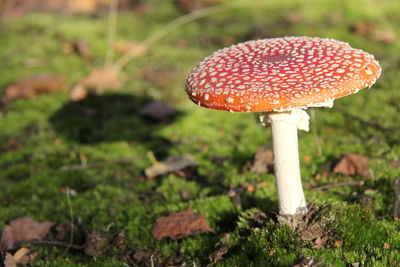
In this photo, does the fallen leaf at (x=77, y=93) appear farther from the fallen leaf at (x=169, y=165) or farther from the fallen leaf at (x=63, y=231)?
the fallen leaf at (x=63, y=231)

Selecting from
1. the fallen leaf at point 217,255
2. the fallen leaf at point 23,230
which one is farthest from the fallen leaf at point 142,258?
the fallen leaf at point 23,230

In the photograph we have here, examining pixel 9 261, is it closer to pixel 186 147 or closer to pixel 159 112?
pixel 186 147

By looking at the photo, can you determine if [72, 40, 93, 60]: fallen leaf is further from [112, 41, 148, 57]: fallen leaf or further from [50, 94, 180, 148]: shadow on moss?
[50, 94, 180, 148]: shadow on moss

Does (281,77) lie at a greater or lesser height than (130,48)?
greater

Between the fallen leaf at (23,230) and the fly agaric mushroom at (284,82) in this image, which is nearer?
the fly agaric mushroom at (284,82)

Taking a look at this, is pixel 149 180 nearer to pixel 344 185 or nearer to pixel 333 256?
pixel 344 185

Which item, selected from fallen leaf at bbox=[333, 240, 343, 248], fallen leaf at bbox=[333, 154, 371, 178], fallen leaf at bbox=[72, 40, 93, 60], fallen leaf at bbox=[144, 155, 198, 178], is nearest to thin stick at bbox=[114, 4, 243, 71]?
fallen leaf at bbox=[72, 40, 93, 60]

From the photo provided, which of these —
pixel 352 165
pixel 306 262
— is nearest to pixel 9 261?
pixel 306 262
